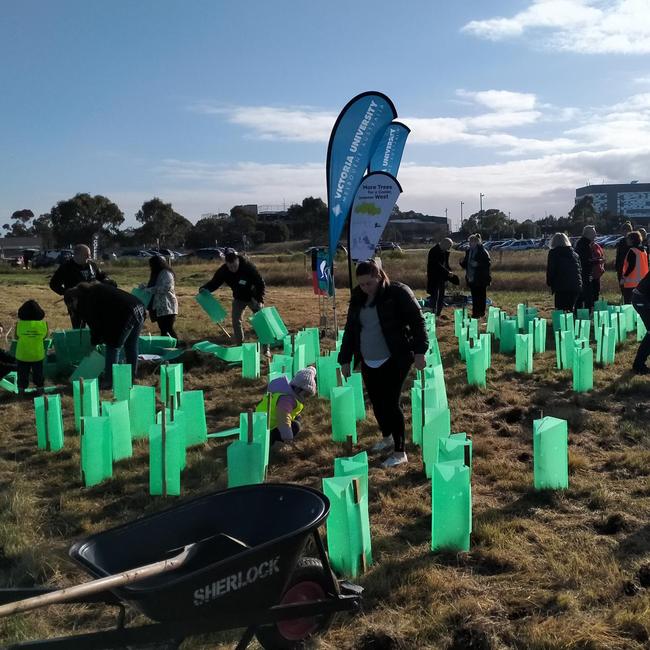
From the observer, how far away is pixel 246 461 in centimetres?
393

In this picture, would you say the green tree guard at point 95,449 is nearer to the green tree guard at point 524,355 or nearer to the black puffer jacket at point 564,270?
the green tree guard at point 524,355

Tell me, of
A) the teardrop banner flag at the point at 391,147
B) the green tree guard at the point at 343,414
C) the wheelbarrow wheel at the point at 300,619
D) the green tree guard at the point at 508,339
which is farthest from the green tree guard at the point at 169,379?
the teardrop banner flag at the point at 391,147

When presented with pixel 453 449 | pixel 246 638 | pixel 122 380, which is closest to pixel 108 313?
pixel 122 380

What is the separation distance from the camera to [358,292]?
4.88 metres

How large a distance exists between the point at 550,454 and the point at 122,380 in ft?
11.8

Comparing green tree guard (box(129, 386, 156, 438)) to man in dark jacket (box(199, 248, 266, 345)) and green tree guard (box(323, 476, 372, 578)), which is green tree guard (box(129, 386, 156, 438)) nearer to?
green tree guard (box(323, 476, 372, 578))

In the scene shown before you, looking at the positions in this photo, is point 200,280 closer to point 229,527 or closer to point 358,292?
point 358,292

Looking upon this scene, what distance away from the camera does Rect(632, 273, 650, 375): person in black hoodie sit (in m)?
7.00

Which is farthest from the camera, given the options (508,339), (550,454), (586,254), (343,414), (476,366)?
(586,254)

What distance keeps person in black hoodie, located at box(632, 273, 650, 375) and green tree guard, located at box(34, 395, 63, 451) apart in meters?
5.55

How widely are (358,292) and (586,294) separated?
23.4 feet

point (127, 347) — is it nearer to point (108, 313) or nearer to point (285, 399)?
point (108, 313)

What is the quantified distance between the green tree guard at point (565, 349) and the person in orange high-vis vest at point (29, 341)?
534 centimetres

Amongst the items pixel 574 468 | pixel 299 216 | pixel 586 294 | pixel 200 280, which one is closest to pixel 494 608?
pixel 574 468
